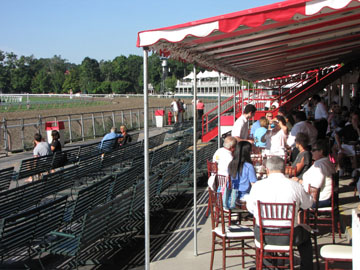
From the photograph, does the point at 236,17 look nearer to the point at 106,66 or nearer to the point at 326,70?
the point at 326,70

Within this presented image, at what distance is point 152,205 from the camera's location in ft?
24.1

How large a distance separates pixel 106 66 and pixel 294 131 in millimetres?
153460

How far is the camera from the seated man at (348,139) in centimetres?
817

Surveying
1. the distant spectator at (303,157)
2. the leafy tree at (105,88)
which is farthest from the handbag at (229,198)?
the leafy tree at (105,88)

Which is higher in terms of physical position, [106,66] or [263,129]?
[106,66]

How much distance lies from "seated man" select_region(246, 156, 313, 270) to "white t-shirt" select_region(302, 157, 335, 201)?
110 cm

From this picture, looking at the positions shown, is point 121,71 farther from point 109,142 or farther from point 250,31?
point 250,31

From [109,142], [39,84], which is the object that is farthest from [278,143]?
[39,84]

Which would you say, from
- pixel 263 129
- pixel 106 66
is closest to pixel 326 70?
pixel 263 129

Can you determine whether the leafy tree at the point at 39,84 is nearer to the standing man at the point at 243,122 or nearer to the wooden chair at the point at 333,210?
the standing man at the point at 243,122

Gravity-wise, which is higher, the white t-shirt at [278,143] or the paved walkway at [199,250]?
the white t-shirt at [278,143]

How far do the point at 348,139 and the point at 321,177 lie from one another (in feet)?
13.5

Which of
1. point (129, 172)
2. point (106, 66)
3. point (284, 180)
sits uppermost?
point (106, 66)

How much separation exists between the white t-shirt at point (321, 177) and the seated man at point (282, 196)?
1.10 meters
